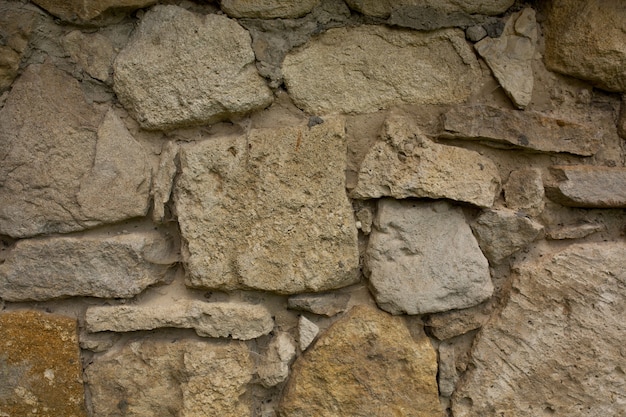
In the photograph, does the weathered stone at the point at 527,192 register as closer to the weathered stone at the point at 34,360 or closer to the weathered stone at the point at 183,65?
the weathered stone at the point at 183,65

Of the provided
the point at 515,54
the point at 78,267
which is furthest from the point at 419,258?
the point at 78,267

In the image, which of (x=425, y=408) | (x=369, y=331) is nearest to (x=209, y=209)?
(x=369, y=331)

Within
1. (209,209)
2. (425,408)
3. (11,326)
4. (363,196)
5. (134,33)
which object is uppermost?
(134,33)

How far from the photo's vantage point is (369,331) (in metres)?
1.20

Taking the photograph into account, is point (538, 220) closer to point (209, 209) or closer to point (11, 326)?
point (209, 209)

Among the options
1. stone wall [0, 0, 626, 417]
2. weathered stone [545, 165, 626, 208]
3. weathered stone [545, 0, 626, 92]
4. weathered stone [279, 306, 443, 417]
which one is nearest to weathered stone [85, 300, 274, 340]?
stone wall [0, 0, 626, 417]

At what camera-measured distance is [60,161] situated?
45.9 inches

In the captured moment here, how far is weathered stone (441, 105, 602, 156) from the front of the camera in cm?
119

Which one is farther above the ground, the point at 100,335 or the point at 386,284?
the point at 386,284

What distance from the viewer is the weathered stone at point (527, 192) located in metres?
1.22

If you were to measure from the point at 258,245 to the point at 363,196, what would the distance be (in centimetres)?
25

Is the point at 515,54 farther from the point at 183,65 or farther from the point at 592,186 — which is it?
the point at 183,65

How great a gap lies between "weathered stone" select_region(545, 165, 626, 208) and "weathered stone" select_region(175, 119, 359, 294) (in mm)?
481

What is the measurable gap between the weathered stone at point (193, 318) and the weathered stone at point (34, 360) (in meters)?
0.07
